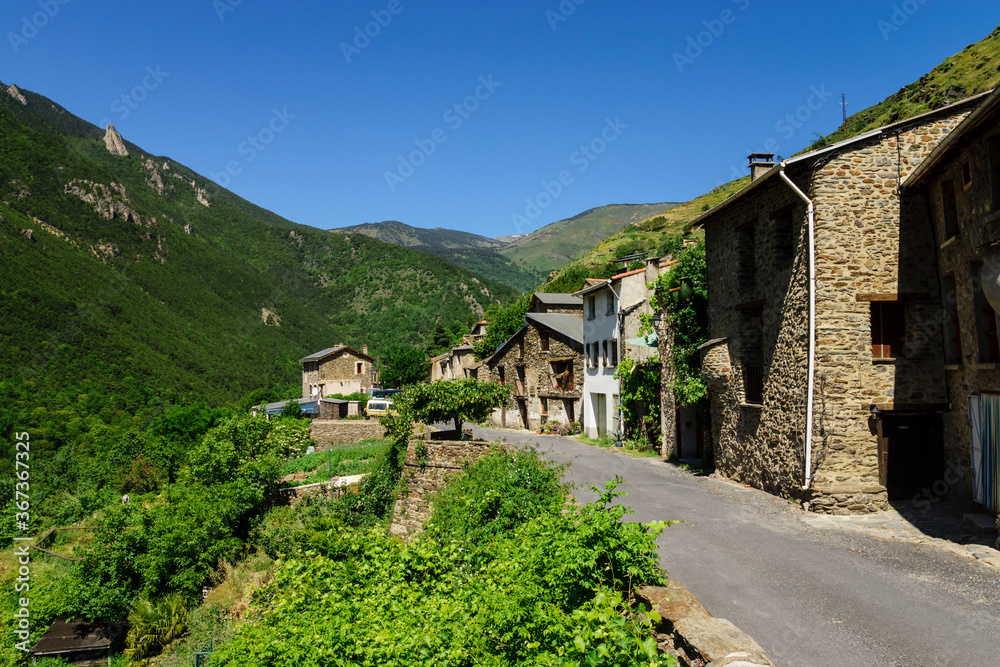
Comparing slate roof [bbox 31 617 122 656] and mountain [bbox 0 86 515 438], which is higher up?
mountain [bbox 0 86 515 438]

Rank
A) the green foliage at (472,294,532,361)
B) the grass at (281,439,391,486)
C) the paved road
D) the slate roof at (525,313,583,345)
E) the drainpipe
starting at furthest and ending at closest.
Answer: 1. the green foliage at (472,294,532,361)
2. the slate roof at (525,313,583,345)
3. the grass at (281,439,391,486)
4. the drainpipe
5. the paved road

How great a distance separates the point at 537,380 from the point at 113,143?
454 ft

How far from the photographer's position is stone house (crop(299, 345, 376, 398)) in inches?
2574

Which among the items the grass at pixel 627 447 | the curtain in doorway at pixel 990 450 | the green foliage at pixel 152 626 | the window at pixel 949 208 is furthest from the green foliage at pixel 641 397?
the green foliage at pixel 152 626

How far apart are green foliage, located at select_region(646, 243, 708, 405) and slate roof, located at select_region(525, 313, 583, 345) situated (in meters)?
13.9

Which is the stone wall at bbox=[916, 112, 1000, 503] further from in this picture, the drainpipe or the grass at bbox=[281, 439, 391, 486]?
the grass at bbox=[281, 439, 391, 486]

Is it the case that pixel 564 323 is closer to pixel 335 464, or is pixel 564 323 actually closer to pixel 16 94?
pixel 335 464

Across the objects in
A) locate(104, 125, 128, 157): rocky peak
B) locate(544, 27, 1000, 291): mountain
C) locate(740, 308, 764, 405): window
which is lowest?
locate(740, 308, 764, 405): window

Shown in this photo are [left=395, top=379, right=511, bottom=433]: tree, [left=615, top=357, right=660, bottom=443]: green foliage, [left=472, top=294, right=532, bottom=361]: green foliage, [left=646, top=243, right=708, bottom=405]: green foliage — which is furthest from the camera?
[left=472, top=294, right=532, bottom=361]: green foliage

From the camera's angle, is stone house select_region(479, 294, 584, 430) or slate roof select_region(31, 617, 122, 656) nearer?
slate roof select_region(31, 617, 122, 656)

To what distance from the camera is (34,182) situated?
225 ft

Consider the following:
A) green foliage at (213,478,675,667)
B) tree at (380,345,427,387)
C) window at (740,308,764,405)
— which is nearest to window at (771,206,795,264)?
window at (740,308,764,405)

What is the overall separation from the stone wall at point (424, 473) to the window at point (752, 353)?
24.5ft

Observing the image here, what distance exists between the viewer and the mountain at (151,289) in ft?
154
